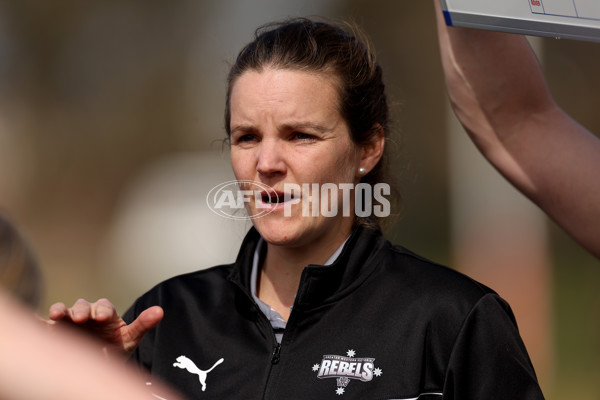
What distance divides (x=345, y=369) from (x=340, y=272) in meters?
0.26

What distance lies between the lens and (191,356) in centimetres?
201

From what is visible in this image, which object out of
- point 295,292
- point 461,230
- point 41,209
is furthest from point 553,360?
point 41,209

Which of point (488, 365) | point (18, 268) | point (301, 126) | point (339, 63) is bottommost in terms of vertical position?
point (488, 365)

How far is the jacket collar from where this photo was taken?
195 centimetres

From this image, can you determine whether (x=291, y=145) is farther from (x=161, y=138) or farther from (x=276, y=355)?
(x=161, y=138)

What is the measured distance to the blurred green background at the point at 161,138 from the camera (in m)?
5.88

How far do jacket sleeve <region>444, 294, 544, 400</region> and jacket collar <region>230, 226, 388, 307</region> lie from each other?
1.04 ft

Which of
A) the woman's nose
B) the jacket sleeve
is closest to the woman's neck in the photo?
the woman's nose

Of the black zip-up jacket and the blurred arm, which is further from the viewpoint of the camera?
the black zip-up jacket

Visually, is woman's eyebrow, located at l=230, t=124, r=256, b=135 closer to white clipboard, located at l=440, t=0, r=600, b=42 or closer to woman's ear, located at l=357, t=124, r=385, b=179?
woman's ear, located at l=357, t=124, r=385, b=179

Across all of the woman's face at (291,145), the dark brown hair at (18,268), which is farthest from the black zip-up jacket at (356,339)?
the dark brown hair at (18,268)

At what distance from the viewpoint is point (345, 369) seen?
1.83 m

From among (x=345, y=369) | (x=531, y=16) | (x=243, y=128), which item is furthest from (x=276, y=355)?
(x=531, y=16)

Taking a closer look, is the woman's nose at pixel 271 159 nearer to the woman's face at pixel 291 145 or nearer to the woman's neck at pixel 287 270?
the woman's face at pixel 291 145
